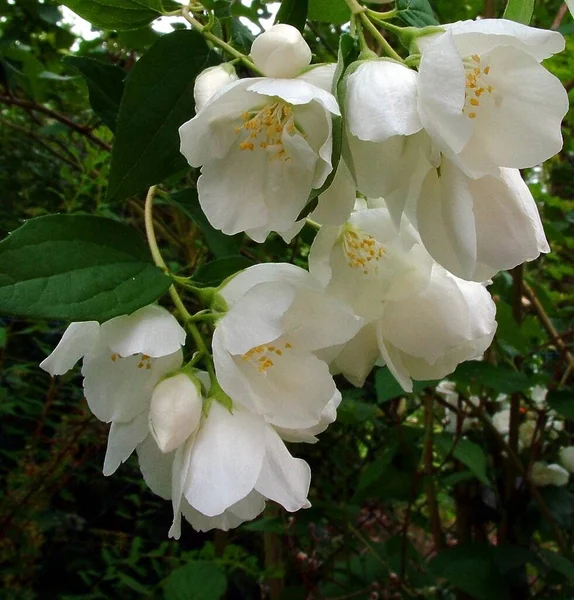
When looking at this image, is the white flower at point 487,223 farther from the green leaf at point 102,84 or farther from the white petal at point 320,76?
the green leaf at point 102,84

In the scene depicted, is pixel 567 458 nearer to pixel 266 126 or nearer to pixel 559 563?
pixel 559 563

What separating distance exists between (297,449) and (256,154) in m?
1.42

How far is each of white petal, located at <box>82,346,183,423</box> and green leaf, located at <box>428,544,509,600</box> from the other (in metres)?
1.08

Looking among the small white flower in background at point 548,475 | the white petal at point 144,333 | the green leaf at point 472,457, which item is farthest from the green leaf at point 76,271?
the small white flower in background at point 548,475

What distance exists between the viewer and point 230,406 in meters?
0.60

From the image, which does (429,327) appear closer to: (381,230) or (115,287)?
(381,230)

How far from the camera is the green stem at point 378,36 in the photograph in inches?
20.3

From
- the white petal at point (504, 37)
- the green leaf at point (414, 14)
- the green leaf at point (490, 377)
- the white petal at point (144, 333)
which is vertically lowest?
the green leaf at point (490, 377)

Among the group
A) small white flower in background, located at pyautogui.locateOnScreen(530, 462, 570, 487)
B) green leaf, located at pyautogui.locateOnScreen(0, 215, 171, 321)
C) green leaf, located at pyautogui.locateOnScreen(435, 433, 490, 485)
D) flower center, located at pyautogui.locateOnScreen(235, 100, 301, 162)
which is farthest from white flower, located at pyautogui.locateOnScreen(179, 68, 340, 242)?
small white flower in background, located at pyautogui.locateOnScreen(530, 462, 570, 487)

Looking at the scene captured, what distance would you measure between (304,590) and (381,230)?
1.33 m

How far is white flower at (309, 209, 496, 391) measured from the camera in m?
0.63

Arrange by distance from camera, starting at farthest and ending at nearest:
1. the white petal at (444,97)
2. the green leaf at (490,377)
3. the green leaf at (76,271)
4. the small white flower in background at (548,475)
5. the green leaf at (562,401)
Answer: the small white flower in background at (548,475), the green leaf at (562,401), the green leaf at (490,377), the green leaf at (76,271), the white petal at (444,97)

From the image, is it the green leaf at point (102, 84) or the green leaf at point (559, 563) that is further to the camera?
the green leaf at point (559, 563)

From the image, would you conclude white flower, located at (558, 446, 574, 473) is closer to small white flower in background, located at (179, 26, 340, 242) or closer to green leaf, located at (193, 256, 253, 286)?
green leaf, located at (193, 256, 253, 286)
